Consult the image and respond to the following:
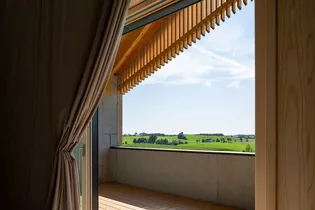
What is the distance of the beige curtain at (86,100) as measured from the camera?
222 centimetres

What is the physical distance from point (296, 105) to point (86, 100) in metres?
1.38

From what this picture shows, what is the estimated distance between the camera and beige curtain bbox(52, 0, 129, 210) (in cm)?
222

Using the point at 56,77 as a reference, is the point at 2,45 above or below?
above

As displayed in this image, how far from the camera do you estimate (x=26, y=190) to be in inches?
98.7

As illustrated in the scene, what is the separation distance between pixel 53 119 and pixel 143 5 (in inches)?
57.1

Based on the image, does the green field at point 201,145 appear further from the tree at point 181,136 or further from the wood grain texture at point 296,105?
the wood grain texture at point 296,105

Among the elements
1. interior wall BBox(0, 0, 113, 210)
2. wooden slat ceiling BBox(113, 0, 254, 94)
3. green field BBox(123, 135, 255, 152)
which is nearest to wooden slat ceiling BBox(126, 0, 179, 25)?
interior wall BBox(0, 0, 113, 210)

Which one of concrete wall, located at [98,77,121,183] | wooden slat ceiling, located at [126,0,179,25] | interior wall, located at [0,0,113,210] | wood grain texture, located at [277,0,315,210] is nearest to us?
wood grain texture, located at [277,0,315,210]

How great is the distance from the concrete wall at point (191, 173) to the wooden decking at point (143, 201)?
6.5 inches

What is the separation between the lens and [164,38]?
5.40 metres

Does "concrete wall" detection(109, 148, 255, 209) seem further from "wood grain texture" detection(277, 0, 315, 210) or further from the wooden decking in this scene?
"wood grain texture" detection(277, 0, 315, 210)

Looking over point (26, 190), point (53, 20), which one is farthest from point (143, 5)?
point (26, 190)

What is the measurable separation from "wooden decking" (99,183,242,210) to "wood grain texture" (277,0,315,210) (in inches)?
117

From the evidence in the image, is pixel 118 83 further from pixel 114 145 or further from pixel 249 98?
pixel 249 98
